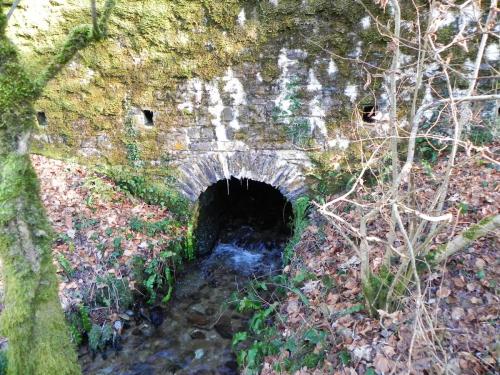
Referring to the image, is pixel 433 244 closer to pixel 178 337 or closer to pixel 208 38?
pixel 178 337

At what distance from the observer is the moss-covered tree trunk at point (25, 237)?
2514 millimetres

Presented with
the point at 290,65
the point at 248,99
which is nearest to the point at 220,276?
the point at 248,99

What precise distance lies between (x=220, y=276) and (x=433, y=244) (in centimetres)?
349

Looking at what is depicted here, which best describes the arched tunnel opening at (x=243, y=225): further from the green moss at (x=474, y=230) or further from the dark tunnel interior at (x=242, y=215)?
the green moss at (x=474, y=230)

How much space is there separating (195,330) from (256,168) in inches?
94.8

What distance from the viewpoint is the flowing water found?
428 centimetres

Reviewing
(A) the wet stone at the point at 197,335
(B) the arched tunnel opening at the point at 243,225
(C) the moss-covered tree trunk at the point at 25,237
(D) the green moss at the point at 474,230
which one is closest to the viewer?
(C) the moss-covered tree trunk at the point at 25,237

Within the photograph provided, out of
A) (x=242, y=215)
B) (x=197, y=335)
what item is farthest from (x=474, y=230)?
(x=242, y=215)

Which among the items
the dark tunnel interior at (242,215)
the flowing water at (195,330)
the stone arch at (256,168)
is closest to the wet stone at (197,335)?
the flowing water at (195,330)

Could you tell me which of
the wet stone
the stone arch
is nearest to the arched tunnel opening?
the stone arch

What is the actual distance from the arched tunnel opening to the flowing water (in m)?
0.05

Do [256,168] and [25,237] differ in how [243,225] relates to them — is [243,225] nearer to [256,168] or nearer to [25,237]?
[256,168]

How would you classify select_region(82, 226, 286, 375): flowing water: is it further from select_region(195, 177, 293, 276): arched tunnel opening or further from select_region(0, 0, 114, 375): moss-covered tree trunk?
select_region(0, 0, 114, 375): moss-covered tree trunk

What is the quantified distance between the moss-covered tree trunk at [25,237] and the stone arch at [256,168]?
275cm
